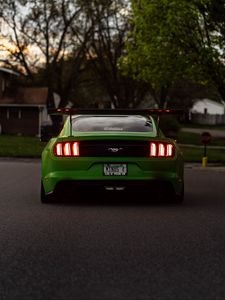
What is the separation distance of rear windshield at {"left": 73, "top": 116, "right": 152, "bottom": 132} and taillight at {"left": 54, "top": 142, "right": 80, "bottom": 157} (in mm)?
551

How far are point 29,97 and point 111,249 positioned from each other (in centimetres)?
4927

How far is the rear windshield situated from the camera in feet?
39.6

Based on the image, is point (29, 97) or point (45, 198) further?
point (29, 97)

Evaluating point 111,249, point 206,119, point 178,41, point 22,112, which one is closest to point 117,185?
point 111,249

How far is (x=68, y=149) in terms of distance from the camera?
11.6 meters

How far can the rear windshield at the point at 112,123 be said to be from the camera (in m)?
12.1

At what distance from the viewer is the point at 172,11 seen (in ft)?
128

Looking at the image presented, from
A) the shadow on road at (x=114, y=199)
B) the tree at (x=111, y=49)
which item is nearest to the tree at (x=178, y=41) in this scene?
the tree at (x=111, y=49)

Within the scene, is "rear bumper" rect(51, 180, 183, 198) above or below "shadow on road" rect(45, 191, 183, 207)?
above

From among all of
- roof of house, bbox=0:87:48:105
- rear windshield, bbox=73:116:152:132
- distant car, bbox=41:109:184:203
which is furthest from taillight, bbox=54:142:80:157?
roof of house, bbox=0:87:48:105

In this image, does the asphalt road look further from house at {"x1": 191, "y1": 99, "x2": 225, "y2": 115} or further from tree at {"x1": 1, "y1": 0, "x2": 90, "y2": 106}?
house at {"x1": 191, "y1": 99, "x2": 225, "y2": 115}

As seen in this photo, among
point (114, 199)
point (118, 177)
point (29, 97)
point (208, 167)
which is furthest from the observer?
point (29, 97)

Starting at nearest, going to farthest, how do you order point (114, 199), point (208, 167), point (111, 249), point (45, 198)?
point (111, 249) < point (45, 198) < point (114, 199) < point (208, 167)

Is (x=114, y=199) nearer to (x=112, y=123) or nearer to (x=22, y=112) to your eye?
(x=112, y=123)
